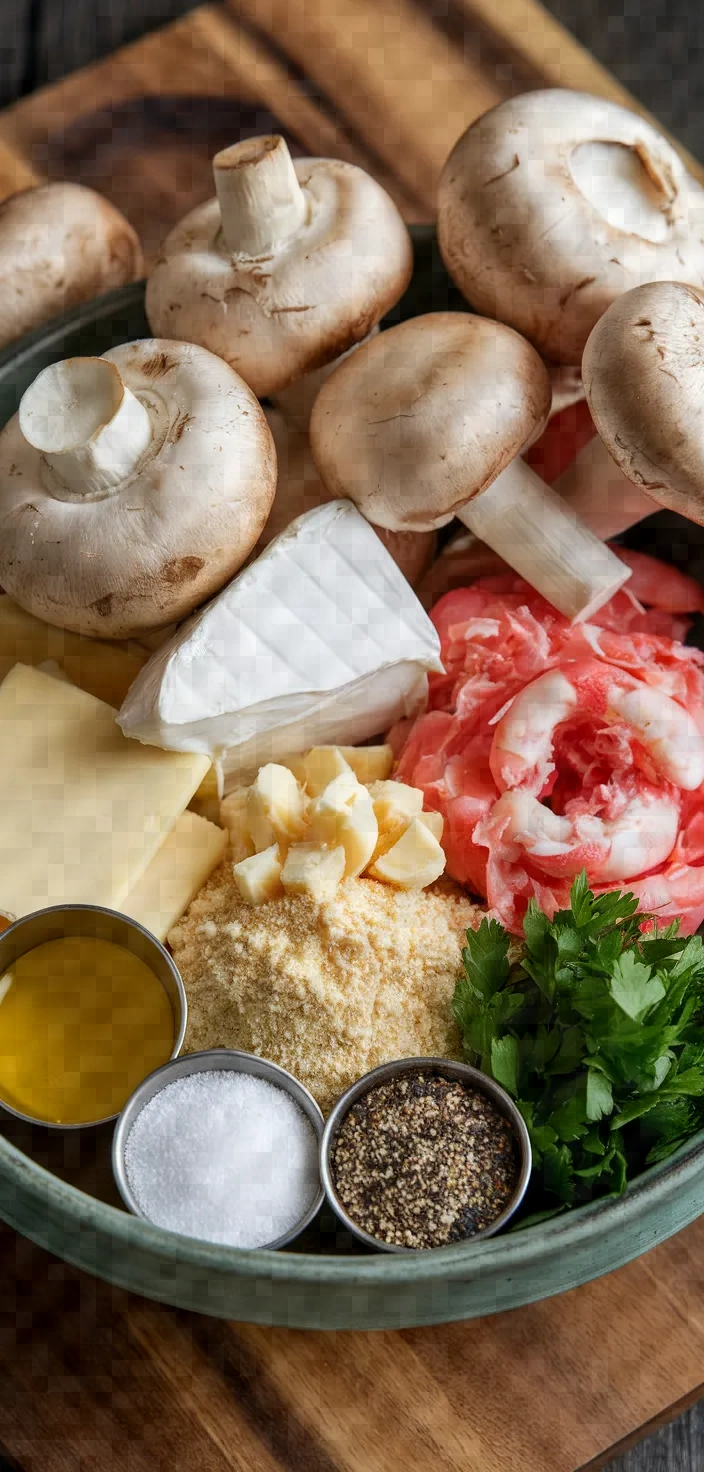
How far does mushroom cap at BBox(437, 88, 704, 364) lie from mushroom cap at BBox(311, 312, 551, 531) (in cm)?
8

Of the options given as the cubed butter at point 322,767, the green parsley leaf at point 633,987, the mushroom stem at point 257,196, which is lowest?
the cubed butter at point 322,767

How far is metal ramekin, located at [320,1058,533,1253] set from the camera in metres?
1.34

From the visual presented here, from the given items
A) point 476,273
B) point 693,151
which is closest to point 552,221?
point 476,273

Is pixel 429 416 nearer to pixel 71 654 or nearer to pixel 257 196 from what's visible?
pixel 257 196

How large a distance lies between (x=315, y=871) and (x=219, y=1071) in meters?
0.27

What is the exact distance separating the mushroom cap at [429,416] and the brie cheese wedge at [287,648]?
0.07m

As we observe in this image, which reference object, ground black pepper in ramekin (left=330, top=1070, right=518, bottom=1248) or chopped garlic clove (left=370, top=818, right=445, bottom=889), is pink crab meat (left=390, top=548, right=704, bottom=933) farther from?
ground black pepper in ramekin (left=330, top=1070, right=518, bottom=1248)

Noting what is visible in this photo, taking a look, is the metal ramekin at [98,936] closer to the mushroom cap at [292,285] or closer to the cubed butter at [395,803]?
the cubed butter at [395,803]

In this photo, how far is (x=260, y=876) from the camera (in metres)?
1.55

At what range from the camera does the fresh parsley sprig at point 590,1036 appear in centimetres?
136

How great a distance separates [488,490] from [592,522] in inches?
7.4

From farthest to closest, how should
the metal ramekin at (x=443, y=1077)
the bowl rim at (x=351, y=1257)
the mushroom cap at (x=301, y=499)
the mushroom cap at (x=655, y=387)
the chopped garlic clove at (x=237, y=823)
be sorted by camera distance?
the mushroom cap at (x=301, y=499)
the chopped garlic clove at (x=237, y=823)
the mushroom cap at (x=655, y=387)
the metal ramekin at (x=443, y=1077)
the bowl rim at (x=351, y=1257)

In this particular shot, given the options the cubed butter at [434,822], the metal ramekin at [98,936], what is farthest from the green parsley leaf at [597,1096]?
the metal ramekin at [98,936]

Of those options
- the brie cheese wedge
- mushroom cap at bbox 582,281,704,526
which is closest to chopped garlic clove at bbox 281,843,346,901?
the brie cheese wedge
